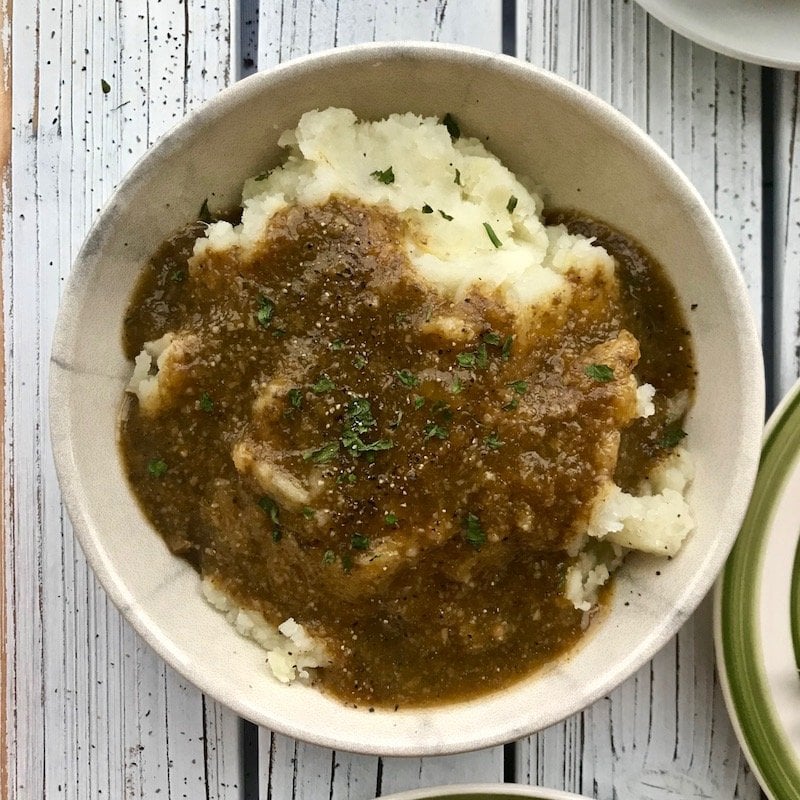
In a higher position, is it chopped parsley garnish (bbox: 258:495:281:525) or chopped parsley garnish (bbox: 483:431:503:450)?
chopped parsley garnish (bbox: 483:431:503:450)

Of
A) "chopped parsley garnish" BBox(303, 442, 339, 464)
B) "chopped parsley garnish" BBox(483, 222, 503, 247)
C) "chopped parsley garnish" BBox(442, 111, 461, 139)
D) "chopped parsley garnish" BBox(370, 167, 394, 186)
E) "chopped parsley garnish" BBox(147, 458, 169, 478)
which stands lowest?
"chopped parsley garnish" BBox(147, 458, 169, 478)

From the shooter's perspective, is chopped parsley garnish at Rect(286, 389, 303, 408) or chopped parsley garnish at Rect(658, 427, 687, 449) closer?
chopped parsley garnish at Rect(286, 389, 303, 408)

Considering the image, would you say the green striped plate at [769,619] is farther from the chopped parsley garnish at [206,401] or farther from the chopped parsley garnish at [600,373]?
the chopped parsley garnish at [206,401]

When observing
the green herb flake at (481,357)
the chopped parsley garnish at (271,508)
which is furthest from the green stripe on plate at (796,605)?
the chopped parsley garnish at (271,508)

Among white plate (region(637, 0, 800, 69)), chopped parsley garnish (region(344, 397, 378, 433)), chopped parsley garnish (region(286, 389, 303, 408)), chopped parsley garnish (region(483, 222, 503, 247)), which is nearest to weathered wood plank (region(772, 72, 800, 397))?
white plate (region(637, 0, 800, 69))

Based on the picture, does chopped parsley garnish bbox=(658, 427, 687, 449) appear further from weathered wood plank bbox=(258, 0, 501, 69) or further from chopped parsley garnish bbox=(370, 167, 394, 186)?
weathered wood plank bbox=(258, 0, 501, 69)

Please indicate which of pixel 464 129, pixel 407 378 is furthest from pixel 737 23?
pixel 407 378

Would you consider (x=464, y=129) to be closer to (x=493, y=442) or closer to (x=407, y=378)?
(x=407, y=378)
